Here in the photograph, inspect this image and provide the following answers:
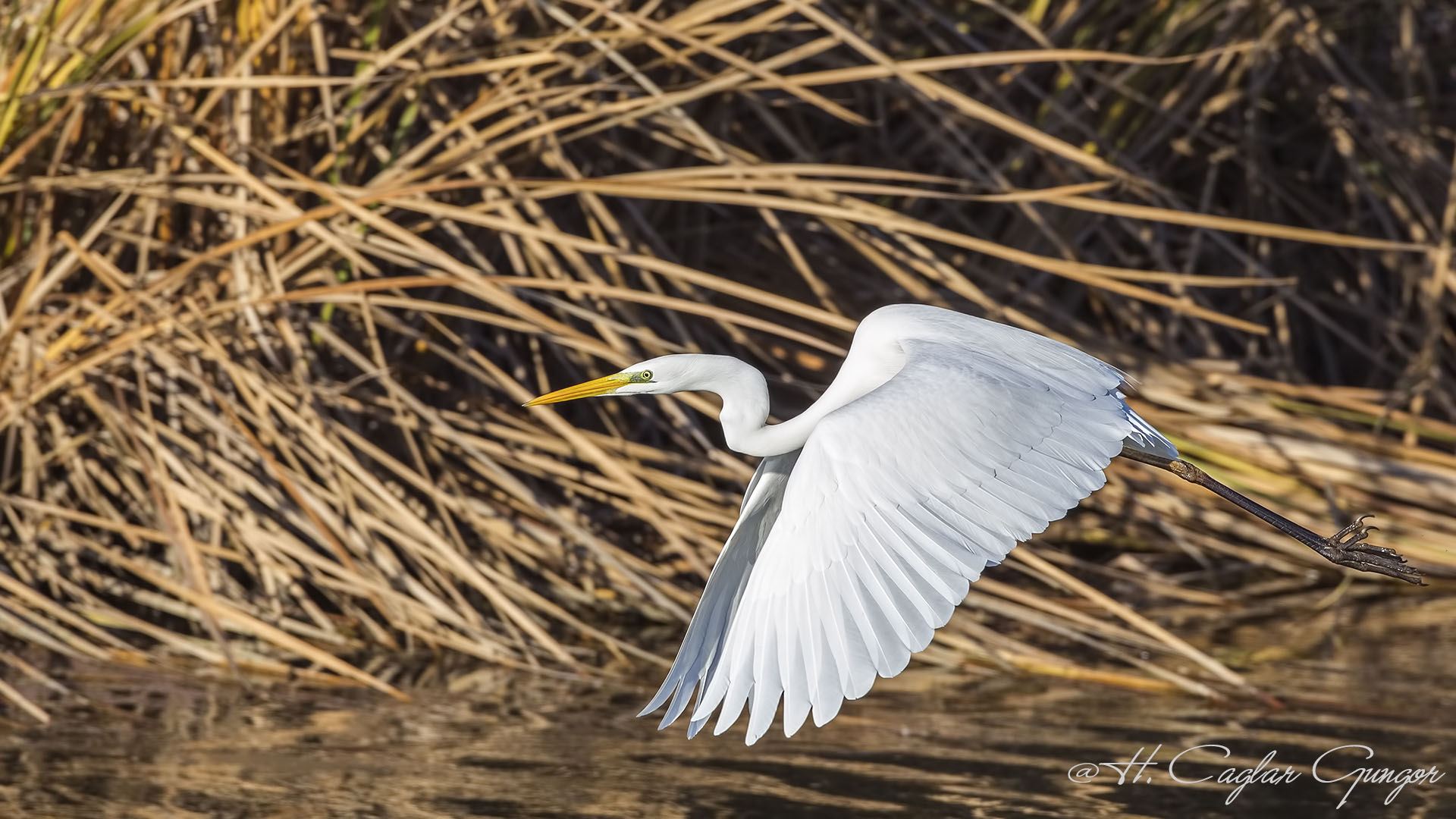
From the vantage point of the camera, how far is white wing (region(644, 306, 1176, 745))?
6.10ft

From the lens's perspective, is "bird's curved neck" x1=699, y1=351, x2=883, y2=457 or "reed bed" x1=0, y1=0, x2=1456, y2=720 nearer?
"bird's curved neck" x1=699, y1=351, x2=883, y2=457

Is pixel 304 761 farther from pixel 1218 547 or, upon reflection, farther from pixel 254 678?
pixel 1218 547

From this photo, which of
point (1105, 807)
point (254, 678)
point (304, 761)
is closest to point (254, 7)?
point (254, 678)

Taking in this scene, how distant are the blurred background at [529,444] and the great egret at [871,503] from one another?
539 mm

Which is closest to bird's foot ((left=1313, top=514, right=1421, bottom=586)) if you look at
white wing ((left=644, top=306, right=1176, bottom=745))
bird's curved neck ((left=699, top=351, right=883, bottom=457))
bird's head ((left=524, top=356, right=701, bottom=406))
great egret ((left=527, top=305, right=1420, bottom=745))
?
great egret ((left=527, top=305, right=1420, bottom=745))

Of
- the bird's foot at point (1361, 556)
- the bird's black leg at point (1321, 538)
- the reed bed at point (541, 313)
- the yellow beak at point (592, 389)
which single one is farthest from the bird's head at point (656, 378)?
the bird's foot at point (1361, 556)

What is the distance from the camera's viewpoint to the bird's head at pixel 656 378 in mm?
2428

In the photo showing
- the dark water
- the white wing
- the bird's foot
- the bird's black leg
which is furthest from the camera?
the bird's foot

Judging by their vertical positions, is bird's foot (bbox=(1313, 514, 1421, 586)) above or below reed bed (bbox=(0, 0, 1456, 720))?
below

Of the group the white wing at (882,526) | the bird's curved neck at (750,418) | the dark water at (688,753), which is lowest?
the dark water at (688,753)

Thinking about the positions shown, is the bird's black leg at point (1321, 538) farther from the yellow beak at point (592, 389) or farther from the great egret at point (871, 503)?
the yellow beak at point (592, 389)

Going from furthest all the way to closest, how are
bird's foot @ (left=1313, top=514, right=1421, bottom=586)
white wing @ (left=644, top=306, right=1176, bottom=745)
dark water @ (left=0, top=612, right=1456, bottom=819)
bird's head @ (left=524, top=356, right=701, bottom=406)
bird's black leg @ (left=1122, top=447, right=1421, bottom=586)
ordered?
bird's foot @ (left=1313, top=514, right=1421, bottom=586)
bird's black leg @ (left=1122, top=447, right=1421, bottom=586)
dark water @ (left=0, top=612, right=1456, bottom=819)
bird's head @ (left=524, top=356, right=701, bottom=406)
white wing @ (left=644, top=306, right=1176, bottom=745)

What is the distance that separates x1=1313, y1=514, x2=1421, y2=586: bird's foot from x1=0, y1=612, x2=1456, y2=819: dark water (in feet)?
0.98

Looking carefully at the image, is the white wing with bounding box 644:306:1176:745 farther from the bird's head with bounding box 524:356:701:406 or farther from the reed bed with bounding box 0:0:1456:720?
the reed bed with bounding box 0:0:1456:720
